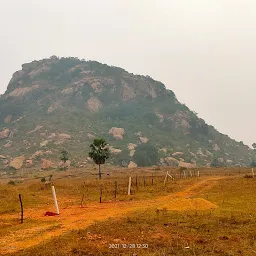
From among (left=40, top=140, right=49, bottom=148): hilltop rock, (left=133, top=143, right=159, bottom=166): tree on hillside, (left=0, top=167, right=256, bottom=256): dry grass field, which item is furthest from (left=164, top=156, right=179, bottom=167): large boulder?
(left=0, top=167, right=256, bottom=256): dry grass field

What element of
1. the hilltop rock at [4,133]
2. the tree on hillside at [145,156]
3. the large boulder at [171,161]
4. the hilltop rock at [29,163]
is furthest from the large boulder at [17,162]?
the large boulder at [171,161]

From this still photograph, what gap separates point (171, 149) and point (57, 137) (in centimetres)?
5997

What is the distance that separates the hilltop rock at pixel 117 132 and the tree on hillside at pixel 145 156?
22.2m

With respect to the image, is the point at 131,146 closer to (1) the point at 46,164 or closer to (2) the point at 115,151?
(2) the point at 115,151

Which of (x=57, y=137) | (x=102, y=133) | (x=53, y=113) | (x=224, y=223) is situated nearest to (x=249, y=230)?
(x=224, y=223)

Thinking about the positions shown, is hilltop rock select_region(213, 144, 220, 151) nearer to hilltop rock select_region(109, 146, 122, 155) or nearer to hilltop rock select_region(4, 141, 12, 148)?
hilltop rock select_region(109, 146, 122, 155)

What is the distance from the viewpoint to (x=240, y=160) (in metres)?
185

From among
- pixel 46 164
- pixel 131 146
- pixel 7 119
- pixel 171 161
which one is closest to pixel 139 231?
pixel 46 164

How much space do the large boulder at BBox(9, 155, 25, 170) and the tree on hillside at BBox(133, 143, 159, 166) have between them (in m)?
49.4

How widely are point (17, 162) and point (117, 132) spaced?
63.7 m

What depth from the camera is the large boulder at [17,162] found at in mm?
125062

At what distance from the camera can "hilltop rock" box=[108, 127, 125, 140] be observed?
566 feet

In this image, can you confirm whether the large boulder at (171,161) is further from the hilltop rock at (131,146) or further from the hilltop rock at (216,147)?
the hilltop rock at (216,147)

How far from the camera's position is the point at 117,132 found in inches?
6959
